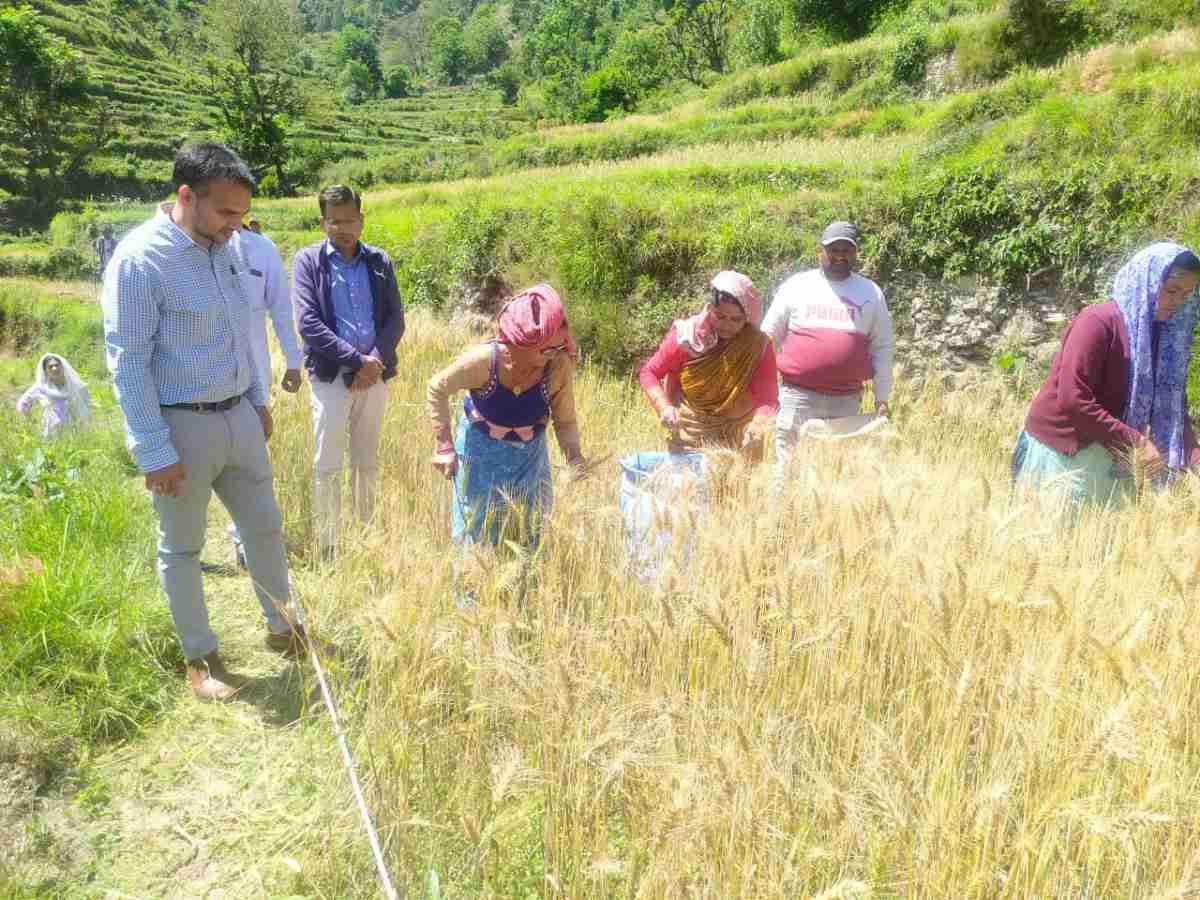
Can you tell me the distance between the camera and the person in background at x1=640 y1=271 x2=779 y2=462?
10.2ft

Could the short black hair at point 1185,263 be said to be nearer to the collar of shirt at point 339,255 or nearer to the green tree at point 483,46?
the collar of shirt at point 339,255

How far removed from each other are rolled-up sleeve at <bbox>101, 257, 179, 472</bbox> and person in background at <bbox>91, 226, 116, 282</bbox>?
1807 centimetres

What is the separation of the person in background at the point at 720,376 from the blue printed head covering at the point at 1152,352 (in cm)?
138

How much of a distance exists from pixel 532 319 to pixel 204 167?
110 centimetres

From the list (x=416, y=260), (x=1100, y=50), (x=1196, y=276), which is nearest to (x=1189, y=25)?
(x=1100, y=50)

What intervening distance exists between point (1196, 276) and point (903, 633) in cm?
196

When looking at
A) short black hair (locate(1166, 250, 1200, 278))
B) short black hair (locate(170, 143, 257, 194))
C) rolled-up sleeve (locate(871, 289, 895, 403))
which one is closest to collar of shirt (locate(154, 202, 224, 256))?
short black hair (locate(170, 143, 257, 194))

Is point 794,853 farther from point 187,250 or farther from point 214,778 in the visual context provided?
point 187,250

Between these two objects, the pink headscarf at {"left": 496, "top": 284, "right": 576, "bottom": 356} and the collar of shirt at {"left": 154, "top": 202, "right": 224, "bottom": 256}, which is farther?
the pink headscarf at {"left": 496, "top": 284, "right": 576, "bottom": 356}

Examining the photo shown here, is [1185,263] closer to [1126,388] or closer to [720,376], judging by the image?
[1126,388]

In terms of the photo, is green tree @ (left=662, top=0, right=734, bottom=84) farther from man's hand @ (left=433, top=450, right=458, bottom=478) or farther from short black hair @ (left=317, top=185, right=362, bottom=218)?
man's hand @ (left=433, top=450, right=458, bottom=478)

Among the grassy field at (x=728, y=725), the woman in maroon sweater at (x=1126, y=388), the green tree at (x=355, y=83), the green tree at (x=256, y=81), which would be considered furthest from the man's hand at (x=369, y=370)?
the green tree at (x=355, y=83)

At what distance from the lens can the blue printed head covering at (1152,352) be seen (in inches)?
114

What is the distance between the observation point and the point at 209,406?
2.55 m
